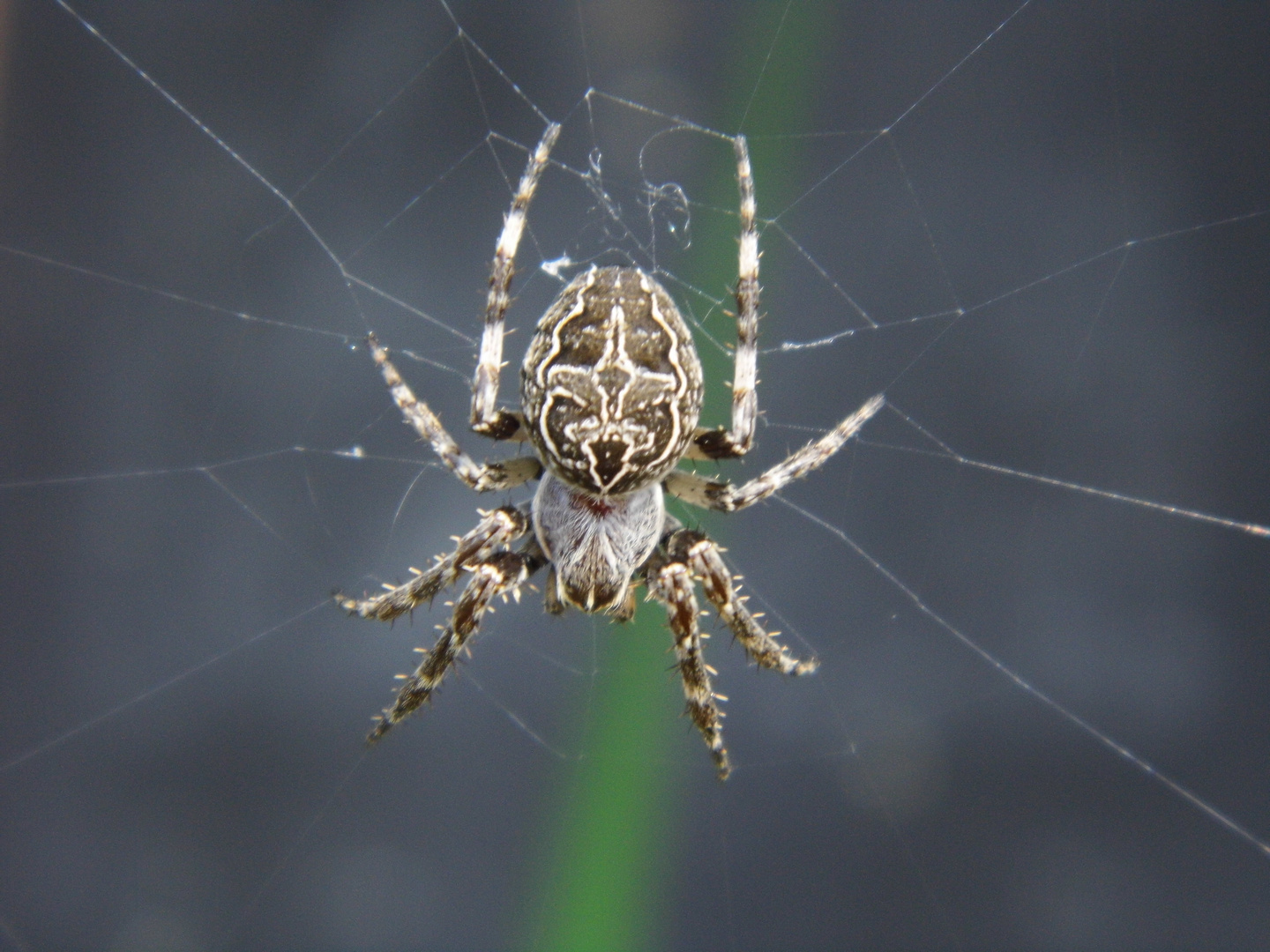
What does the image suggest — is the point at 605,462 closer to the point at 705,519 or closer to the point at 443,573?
the point at 443,573

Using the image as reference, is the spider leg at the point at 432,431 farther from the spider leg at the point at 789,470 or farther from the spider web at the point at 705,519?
the spider web at the point at 705,519

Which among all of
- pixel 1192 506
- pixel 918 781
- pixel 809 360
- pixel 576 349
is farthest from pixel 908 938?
pixel 576 349

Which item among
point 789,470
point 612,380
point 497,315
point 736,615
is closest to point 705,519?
point 736,615

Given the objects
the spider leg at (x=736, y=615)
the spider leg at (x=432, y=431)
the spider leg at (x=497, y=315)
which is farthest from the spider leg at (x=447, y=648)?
the spider leg at (x=736, y=615)

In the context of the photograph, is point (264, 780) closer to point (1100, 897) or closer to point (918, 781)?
point (918, 781)

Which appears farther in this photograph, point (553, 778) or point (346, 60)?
point (346, 60)

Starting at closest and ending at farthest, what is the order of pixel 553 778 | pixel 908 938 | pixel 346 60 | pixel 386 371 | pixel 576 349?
1. pixel 576 349
2. pixel 386 371
3. pixel 908 938
4. pixel 553 778
5. pixel 346 60

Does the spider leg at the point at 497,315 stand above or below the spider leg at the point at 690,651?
above
